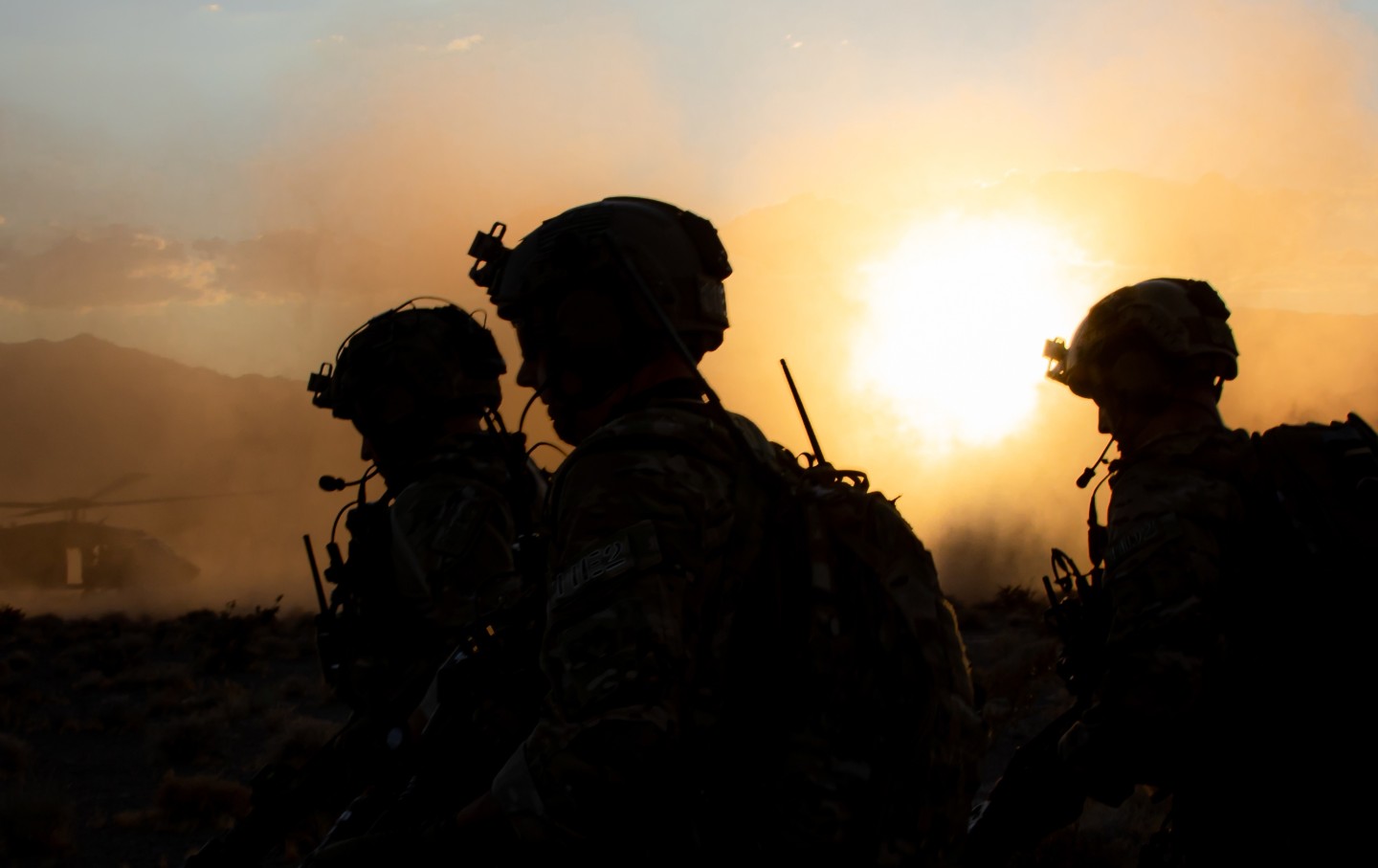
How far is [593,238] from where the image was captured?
7.67ft

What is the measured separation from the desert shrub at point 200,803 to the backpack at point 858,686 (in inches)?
343

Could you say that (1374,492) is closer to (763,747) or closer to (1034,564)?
(763,747)

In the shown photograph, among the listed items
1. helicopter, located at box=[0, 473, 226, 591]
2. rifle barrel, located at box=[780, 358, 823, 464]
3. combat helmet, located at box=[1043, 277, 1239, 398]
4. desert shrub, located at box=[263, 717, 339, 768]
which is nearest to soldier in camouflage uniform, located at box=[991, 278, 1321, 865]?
combat helmet, located at box=[1043, 277, 1239, 398]

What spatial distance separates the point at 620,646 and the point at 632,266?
0.86 metres

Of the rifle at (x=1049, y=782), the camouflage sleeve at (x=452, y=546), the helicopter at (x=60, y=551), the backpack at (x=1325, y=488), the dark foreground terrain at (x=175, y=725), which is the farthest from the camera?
the helicopter at (x=60, y=551)

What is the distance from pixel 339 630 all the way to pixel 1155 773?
306cm

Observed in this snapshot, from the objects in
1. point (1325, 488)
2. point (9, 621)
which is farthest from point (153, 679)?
point (1325, 488)

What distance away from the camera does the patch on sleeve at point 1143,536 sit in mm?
3367

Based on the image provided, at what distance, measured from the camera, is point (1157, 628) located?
3291mm

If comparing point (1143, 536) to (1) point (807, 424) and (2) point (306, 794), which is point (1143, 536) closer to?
(1) point (807, 424)

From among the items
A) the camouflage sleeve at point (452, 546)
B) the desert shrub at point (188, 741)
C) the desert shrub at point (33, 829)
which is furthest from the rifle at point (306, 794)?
the desert shrub at point (188, 741)

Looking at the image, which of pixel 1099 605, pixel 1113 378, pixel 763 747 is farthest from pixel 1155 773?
pixel 763 747

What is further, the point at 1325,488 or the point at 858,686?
the point at 1325,488

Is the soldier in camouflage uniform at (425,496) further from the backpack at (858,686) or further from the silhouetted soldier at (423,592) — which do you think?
the backpack at (858,686)
